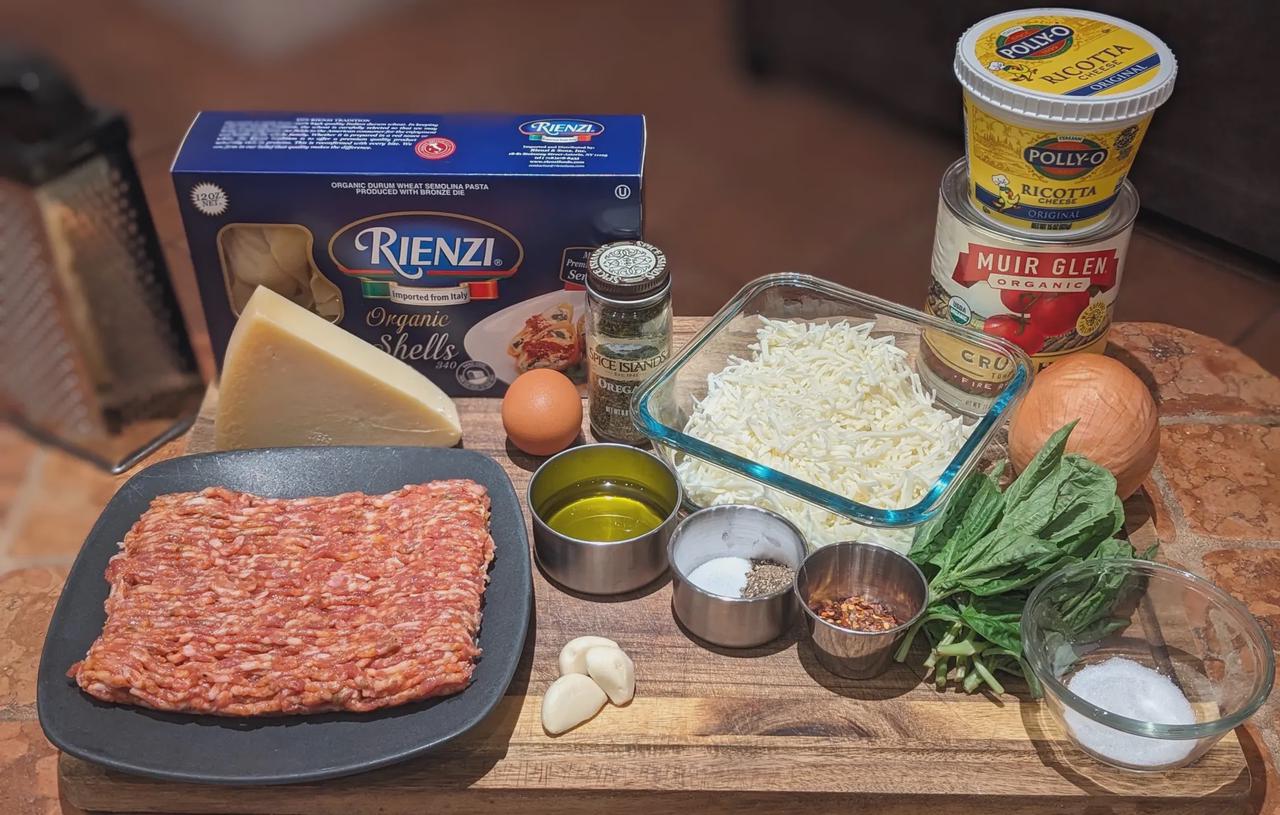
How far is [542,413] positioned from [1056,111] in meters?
0.81

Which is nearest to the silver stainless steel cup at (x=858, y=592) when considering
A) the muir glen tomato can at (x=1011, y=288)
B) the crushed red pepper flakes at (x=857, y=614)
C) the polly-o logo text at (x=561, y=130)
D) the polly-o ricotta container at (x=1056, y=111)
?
the crushed red pepper flakes at (x=857, y=614)

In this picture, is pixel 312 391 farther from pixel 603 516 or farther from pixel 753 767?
pixel 753 767

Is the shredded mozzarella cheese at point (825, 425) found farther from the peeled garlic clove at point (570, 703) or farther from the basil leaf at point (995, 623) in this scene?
the peeled garlic clove at point (570, 703)

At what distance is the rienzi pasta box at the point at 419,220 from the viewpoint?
1.79 m

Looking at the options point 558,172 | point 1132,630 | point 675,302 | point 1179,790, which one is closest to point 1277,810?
point 1179,790

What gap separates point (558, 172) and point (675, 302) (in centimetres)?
138

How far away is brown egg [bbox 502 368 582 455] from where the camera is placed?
1.81m

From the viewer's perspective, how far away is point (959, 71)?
1672 mm

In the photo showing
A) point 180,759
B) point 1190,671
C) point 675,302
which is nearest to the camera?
point 180,759

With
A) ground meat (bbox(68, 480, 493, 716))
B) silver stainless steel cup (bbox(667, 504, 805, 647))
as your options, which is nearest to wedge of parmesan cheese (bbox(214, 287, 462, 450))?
ground meat (bbox(68, 480, 493, 716))

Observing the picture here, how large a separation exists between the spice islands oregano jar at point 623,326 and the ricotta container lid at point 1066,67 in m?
0.50

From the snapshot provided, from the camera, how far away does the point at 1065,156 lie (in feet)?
5.28

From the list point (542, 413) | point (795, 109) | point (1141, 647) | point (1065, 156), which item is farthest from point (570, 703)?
point (795, 109)

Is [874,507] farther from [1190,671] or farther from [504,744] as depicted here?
[504,744]
